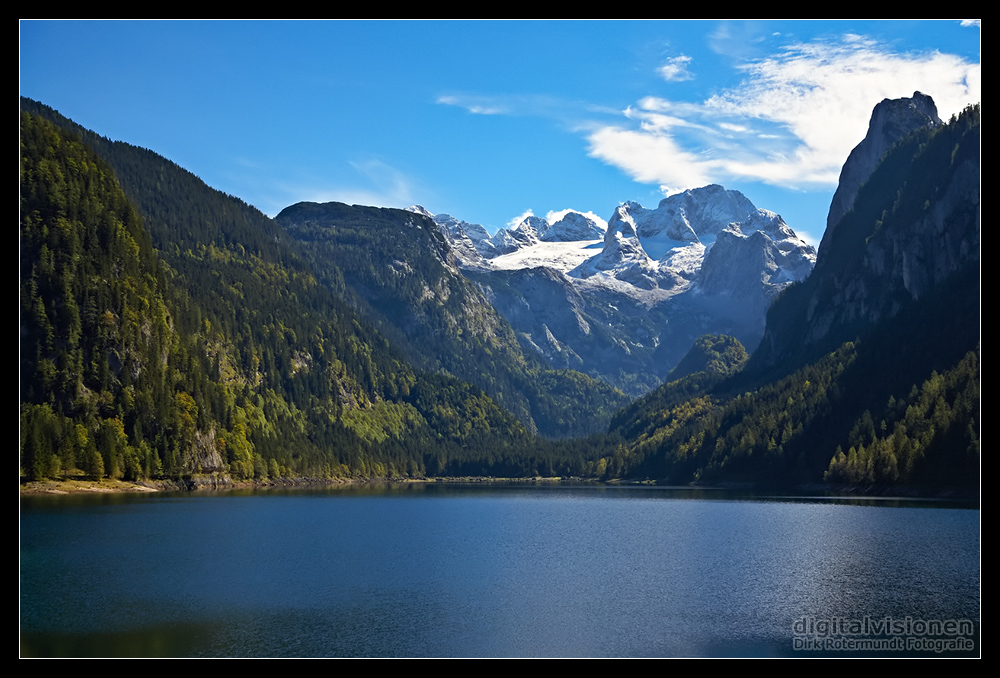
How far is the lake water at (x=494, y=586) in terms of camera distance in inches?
2360

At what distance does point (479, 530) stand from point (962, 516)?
65284mm

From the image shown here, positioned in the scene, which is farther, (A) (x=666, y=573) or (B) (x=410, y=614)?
(A) (x=666, y=573)

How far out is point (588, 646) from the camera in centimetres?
5906

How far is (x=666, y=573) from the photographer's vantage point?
8681cm

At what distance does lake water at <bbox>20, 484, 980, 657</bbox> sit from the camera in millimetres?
59938

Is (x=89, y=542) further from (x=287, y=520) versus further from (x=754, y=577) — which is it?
(x=754, y=577)

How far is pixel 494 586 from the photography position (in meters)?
80.1
